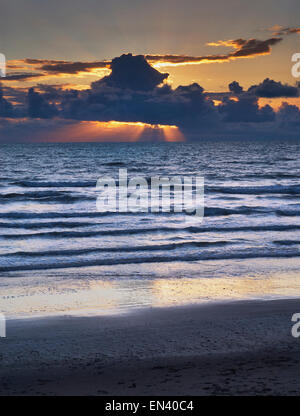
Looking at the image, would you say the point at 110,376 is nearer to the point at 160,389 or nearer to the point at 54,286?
the point at 160,389

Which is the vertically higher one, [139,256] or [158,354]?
[158,354]

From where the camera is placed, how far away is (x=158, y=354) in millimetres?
5332

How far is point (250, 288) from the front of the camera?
866 cm

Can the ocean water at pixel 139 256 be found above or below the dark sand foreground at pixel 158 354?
below

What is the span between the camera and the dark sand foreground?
4453 mm

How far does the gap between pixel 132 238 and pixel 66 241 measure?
2.17 metres

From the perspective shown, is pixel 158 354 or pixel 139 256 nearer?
pixel 158 354

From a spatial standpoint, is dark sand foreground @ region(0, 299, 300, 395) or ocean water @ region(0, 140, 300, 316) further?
ocean water @ region(0, 140, 300, 316)

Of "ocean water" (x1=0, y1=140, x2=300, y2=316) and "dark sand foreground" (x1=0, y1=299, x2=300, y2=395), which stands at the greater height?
"dark sand foreground" (x1=0, y1=299, x2=300, y2=395)

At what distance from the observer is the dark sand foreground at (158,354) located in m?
4.45

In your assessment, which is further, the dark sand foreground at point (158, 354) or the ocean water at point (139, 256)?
the ocean water at point (139, 256)
